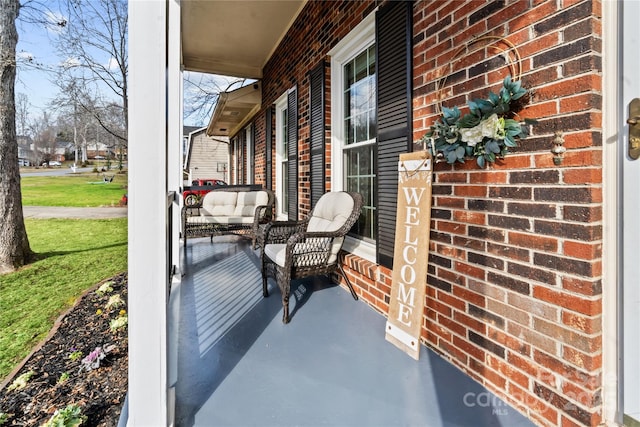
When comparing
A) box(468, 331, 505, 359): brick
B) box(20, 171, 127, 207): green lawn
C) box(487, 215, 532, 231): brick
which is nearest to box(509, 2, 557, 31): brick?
box(487, 215, 532, 231): brick

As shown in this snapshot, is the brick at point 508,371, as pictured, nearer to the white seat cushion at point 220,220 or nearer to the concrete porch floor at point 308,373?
the concrete porch floor at point 308,373

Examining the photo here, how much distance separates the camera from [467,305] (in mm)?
1854

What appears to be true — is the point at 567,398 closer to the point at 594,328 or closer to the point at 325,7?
the point at 594,328

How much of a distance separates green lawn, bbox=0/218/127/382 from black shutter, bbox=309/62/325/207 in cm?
316

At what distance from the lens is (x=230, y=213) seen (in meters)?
6.45

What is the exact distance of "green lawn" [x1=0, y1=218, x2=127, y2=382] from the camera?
3621mm

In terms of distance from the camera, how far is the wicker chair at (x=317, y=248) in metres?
2.69

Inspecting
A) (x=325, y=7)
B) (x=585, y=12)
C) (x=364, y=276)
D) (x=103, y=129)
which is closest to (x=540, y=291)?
(x=585, y=12)

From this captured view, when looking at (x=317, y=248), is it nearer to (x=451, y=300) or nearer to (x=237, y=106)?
(x=451, y=300)

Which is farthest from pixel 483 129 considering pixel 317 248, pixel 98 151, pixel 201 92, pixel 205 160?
pixel 205 160

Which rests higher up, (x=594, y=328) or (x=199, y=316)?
(x=594, y=328)

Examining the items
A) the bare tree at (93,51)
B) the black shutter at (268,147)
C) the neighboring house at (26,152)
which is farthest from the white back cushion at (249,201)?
the neighboring house at (26,152)

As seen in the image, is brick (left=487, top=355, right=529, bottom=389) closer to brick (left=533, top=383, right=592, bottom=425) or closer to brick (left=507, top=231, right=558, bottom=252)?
brick (left=533, top=383, right=592, bottom=425)

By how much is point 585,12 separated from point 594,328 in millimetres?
1217
